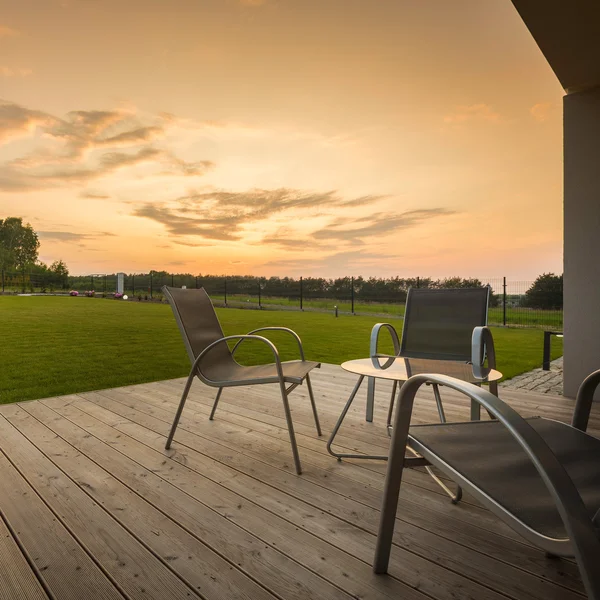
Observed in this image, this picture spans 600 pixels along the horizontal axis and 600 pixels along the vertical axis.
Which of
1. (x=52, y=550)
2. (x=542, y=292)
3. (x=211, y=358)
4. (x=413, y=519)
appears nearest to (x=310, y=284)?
(x=542, y=292)

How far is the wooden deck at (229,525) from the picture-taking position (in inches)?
49.1

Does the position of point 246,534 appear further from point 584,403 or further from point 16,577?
point 584,403

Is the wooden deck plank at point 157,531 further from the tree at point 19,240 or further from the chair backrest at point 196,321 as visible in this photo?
the tree at point 19,240

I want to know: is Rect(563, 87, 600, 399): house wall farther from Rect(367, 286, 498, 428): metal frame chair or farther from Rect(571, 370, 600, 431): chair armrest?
Rect(571, 370, 600, 431): chair armrest

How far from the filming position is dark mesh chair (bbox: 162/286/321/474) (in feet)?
7.40

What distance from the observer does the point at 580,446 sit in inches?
48.1

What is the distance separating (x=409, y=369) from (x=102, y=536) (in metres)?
1.53

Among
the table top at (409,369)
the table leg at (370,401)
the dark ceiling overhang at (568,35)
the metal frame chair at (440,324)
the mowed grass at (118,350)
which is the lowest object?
the mowed grass at (118,350)

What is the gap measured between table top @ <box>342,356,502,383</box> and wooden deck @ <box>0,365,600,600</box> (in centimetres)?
47

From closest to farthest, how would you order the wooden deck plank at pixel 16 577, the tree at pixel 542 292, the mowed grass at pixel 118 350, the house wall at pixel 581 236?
the wooden deck plank at pixel 16 577
the house wall at pixel 581 236
the mowed grass at pixel 118 350
the tree at pixel 542 292

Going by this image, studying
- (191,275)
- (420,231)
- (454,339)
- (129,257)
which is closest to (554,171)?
(420,231)

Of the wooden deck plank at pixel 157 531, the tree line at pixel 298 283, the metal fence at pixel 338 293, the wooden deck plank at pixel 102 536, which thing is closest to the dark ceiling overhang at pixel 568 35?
the tree line at pixel 298 283

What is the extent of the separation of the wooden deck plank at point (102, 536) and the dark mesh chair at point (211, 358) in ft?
1.93

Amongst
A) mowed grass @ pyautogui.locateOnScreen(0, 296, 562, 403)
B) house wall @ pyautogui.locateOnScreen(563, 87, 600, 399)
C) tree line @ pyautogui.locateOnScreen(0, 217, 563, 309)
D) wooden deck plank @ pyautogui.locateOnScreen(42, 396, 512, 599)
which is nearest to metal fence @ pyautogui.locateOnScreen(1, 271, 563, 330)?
tree line @ pyautogui.locateOnScreen(0, 217, 563, 309)
